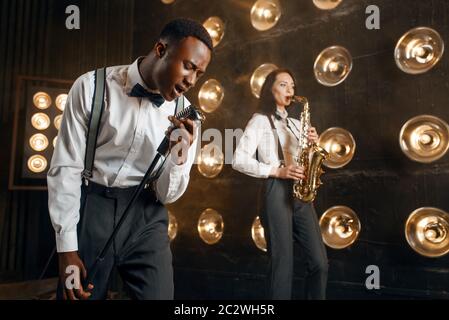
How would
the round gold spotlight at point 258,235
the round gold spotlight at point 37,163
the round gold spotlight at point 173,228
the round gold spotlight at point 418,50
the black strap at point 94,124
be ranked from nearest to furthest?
the black strap at point 94,124
the round gold spotlight at point 418,50
the round gold spotlight at point 258,235
the round gold spotlight at point 37,163
the round gold spotlight at point 173,228

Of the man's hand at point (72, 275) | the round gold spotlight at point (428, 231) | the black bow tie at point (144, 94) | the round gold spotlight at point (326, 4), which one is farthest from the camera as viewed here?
the round gold spotlight at point (326, 4)

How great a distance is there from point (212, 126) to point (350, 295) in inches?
79.4

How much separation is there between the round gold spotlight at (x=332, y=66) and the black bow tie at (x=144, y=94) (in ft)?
6.16

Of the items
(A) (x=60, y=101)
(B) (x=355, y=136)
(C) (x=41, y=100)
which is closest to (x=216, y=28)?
(A) (x=60, y=101)

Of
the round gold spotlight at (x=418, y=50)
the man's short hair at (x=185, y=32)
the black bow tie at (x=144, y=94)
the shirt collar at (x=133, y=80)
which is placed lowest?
the black bow tie at (x=144, y=94)

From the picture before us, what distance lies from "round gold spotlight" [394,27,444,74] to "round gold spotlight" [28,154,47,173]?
3.02 m

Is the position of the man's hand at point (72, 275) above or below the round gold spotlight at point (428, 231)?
below

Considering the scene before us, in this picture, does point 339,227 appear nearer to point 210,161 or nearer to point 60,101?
point 210,161

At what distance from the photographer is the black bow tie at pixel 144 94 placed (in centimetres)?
172

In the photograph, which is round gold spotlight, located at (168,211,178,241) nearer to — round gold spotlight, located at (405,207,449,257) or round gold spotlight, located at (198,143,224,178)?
round gold spotlight, located at (198,143,224,178)

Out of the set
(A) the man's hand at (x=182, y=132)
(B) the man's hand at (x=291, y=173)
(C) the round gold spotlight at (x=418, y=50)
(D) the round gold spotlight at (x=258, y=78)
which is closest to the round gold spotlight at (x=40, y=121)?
(D) the round gold spotlight at (x=258, y=78)

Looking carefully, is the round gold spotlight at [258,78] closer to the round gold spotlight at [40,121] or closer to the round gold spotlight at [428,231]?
the round gold spotlight at [428,231]

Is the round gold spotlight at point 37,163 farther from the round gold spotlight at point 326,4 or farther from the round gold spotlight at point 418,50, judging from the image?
the round gold spotlight at point 418,50

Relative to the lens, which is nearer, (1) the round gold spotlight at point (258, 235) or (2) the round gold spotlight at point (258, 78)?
(1) the round gold spotlight at point (258, 235)
